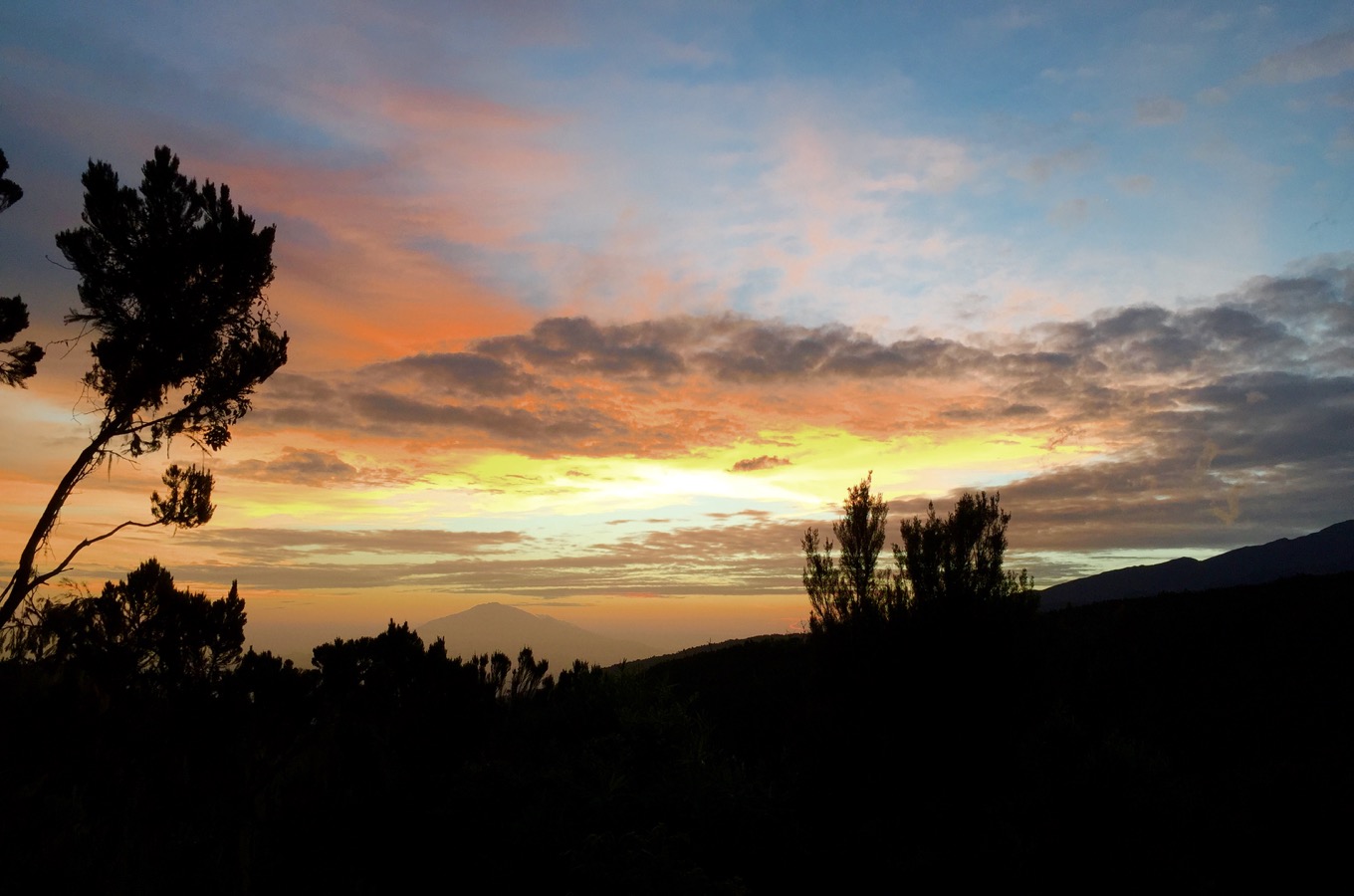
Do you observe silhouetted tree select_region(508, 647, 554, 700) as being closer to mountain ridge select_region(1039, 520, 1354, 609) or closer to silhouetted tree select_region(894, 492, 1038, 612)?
silhouetted tree select_region(894, 492, 1038, 612)

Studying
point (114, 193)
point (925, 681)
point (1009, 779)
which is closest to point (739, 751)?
point (925, 681)

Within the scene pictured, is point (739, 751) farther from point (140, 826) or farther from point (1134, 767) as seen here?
point (140, 826)

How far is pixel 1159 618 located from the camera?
31109 millimetres

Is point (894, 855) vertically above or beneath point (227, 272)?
beneath

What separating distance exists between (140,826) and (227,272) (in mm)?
18404

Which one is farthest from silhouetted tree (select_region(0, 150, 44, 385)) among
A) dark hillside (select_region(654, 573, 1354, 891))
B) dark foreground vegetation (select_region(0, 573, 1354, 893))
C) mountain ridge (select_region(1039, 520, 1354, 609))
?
mountain ridge (select_region(1039, 520, 1354, 609))

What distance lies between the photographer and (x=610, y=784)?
6703 mm

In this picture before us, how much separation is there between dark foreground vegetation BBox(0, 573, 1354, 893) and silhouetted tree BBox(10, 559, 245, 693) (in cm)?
608

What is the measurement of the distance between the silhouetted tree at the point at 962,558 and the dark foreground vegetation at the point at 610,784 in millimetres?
1202

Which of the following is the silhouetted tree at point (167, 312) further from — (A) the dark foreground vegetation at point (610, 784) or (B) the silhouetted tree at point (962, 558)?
(B) the silhouetted tree at point (962, 558)

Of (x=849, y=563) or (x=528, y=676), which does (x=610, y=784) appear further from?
(x=849, y=563)

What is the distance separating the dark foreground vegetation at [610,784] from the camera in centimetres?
562

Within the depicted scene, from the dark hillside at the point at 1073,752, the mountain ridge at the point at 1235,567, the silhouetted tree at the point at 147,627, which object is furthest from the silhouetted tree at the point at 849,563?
the mountain ridge at the point at 1235,567

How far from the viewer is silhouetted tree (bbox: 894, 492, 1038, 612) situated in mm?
17484
